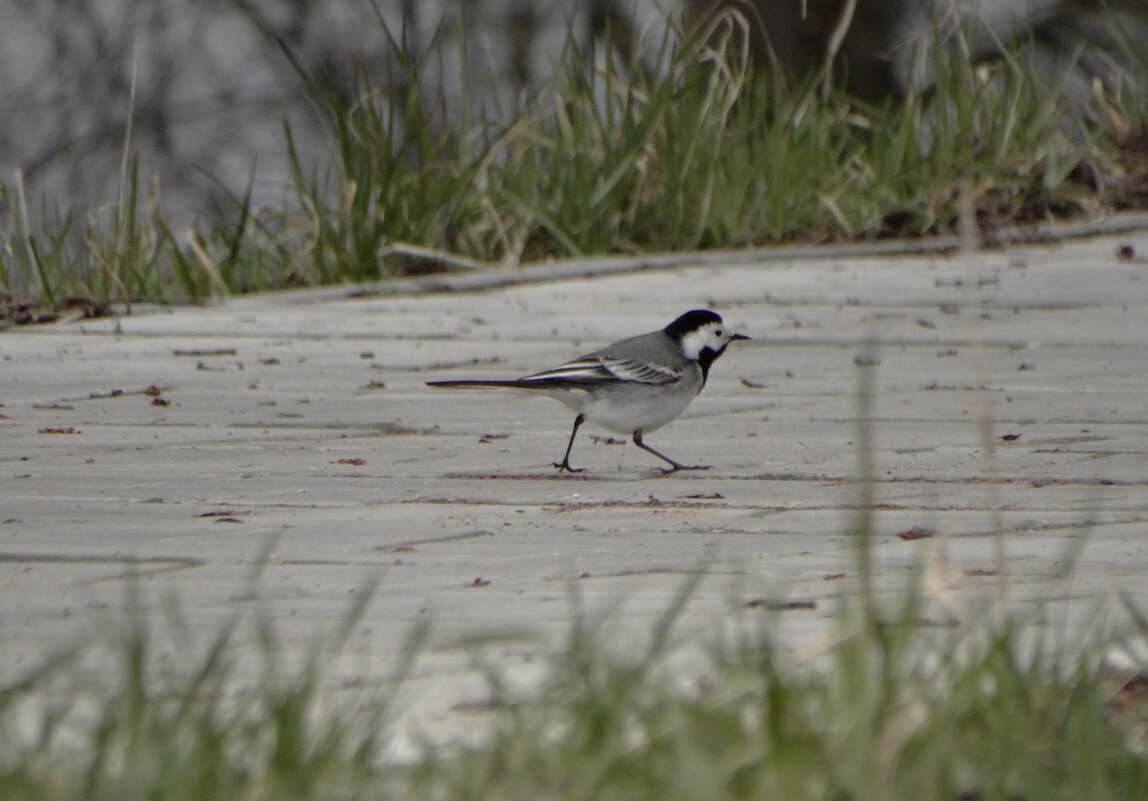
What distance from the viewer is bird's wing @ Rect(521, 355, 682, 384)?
15.4 feet

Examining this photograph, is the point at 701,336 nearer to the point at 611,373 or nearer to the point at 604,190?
the point at 611,373

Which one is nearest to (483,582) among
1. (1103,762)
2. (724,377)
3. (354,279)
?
(1103,762)

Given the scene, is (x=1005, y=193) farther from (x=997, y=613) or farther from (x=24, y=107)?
(x=24, y=107)

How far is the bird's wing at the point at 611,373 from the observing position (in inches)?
185

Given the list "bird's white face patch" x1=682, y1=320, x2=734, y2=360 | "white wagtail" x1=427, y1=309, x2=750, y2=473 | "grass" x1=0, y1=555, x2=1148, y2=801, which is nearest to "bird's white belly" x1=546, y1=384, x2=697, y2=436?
"white wagtail" x1=427, y1=309, x2=750, y2=473

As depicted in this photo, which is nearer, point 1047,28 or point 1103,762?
point 1103,762

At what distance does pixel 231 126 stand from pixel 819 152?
8536 millimetres

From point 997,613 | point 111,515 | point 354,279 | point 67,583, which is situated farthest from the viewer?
point 354,279

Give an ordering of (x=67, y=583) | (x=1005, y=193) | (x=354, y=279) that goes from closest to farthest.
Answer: (x=67, y=583)
(x=354, y=279)
(x=1005, y=193)

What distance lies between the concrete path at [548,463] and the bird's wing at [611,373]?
20 cm

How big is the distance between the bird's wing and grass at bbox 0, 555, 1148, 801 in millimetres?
2563

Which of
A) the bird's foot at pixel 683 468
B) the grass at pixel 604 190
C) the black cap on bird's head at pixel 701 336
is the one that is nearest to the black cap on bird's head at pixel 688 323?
the black cap on bird's head at pixel 701 336

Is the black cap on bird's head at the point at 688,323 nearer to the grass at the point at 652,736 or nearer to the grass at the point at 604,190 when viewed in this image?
the grass at the point at 652,736

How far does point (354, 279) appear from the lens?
902 cm
